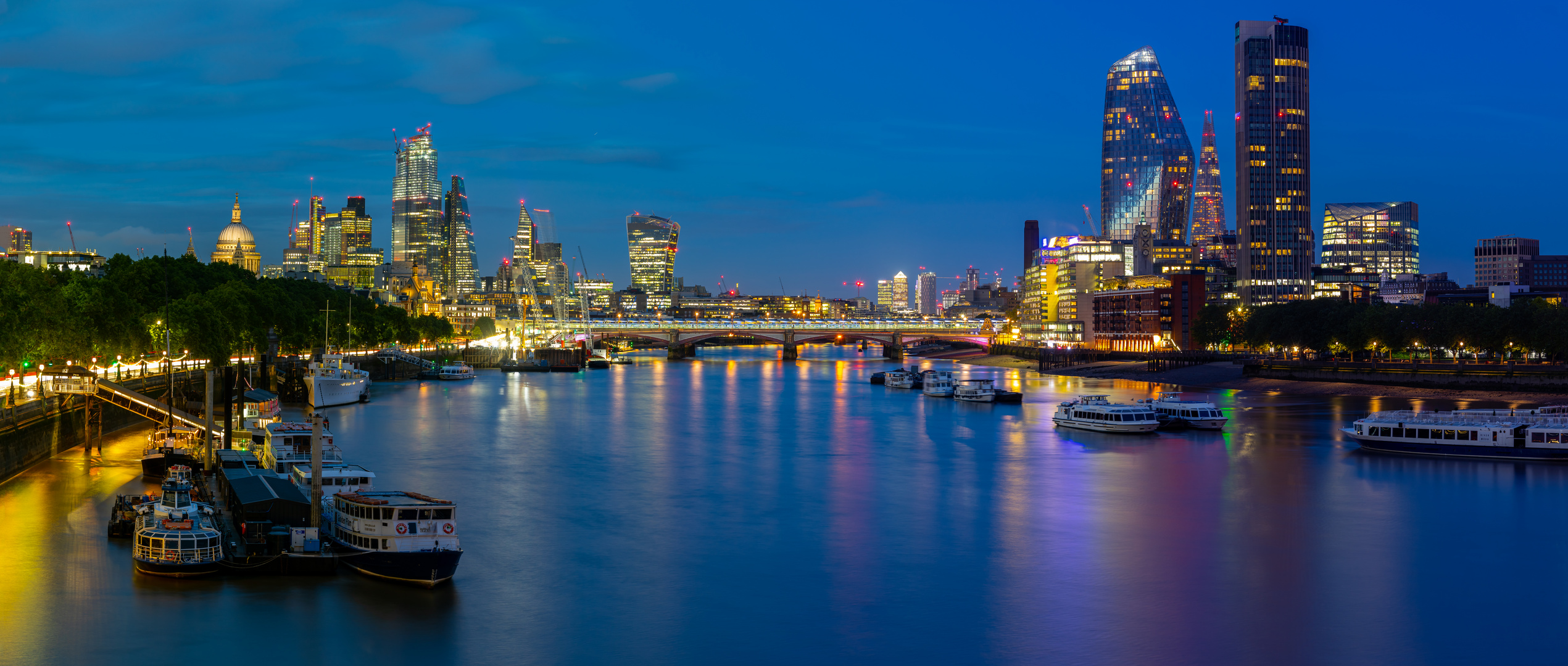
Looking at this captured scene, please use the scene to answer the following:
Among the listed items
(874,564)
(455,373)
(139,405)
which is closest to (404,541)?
(874,564)

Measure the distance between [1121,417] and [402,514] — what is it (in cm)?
4749

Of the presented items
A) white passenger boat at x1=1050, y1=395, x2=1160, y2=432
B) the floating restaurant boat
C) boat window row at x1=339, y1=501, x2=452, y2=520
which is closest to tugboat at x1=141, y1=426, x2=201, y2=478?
boat window row at x1=339, y1=501, x2=452, y2=520

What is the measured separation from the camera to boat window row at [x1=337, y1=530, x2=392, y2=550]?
29.3 m

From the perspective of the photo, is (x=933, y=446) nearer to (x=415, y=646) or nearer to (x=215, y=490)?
(x=215, y=490)

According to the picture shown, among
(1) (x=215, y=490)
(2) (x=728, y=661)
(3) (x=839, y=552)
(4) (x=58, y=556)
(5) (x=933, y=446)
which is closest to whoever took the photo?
(2) (x=728, y=661)

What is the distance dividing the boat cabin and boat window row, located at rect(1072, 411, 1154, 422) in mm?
46191

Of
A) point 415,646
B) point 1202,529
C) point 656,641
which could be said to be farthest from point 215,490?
point 1202,529

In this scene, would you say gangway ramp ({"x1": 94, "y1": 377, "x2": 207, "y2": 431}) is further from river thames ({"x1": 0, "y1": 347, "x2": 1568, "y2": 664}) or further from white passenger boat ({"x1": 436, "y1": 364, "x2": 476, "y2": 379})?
white passenger boat ({"x1": 436, "y1": 364, "x2": 476, "y2": 379})

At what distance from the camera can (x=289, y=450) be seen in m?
42.4

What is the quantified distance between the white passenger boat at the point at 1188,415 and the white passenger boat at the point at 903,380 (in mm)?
39406

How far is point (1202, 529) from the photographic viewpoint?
38562mm

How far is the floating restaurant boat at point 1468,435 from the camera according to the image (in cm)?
5269

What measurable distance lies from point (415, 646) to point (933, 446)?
40087mm

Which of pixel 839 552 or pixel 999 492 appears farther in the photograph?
pixel 999 492
